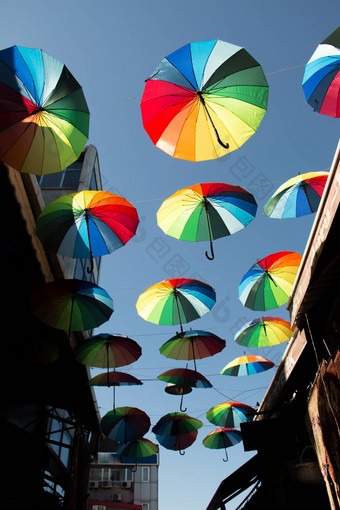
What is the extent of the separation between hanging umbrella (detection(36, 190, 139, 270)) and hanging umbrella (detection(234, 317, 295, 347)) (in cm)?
423

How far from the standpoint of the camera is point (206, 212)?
629 cm

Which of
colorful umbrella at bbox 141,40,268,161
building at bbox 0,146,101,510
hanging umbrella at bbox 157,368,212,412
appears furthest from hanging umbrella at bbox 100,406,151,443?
colorful umbrella at bbox 141,40,268,161

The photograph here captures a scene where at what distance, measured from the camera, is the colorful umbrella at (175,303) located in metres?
7.55

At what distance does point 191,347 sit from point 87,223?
13.5 ft

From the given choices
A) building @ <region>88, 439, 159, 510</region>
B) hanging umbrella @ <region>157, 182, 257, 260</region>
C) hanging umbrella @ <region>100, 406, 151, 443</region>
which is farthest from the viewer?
building @ <region>88, 439, 159, 510</region>

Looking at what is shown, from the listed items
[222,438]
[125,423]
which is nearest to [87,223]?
[125,423]

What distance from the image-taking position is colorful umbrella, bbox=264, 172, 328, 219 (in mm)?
6551

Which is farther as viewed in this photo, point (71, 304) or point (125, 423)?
point (125, 423)

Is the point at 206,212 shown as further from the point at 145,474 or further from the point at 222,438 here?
the point at 145,474

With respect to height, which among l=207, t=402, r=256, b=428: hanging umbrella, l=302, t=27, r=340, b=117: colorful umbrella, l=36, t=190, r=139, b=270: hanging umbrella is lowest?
l=207, t=402, r=256, b=428: hanging umbrella

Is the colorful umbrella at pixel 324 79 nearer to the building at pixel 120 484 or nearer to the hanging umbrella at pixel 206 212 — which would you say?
the hanging umbrella at pixel 206 212

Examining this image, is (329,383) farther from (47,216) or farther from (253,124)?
(47,216)

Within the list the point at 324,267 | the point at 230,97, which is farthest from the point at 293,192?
the point at 324,267

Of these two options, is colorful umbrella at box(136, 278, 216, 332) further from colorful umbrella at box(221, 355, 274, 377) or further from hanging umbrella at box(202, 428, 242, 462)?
hanging umbrella at box(202, 428, 242, 462)
